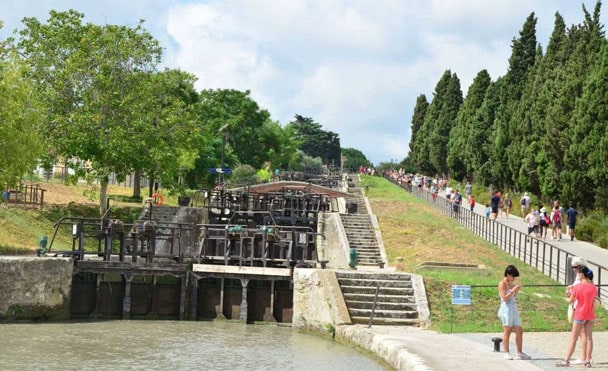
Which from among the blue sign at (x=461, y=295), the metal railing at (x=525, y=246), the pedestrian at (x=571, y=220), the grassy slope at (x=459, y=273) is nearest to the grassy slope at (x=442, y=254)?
the grassy slope at (x=459, y=273)

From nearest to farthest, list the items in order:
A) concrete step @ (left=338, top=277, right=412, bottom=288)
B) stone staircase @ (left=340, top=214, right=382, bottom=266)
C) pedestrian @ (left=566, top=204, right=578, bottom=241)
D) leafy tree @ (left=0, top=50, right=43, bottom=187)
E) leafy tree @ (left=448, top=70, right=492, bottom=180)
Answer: concrete step @ (left=338, top=277, right=412, bottom=288), leafy tree @ (left=0, top=50, right=43, bottom=187), stone staircase @ (left=340, top=214, right=382, bottom=266), pedestrian @ (left=566, top=204, right=578, bottom=241), leafy tree @ (left=448, top=70, right=492, bottom=180)

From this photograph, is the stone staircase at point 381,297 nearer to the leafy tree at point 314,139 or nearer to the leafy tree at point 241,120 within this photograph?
the leafy tree at point 241,120

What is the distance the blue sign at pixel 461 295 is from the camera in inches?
896

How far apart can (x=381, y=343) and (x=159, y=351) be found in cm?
570

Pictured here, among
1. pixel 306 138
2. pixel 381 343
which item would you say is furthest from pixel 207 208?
pixel 306 138

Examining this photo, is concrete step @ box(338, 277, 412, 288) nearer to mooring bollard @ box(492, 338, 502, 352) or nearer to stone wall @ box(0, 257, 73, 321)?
stone wall @ box(0, 257, 73, 321)

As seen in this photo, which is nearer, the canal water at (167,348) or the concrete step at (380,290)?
the canal water at (167,348)

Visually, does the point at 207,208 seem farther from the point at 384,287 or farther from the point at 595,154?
the point at 384,287

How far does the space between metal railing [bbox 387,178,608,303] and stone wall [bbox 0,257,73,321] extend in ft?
48.6

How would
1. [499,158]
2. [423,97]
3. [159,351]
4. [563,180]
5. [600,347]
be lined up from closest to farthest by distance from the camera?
[600,347] < [159,351] < [563,180] < [499,158] < [423,97]

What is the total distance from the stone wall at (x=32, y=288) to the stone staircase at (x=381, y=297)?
8302 mm

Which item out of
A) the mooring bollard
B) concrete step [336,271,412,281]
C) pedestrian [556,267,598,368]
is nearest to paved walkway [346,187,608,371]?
the mooring bollard

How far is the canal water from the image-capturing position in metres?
21.9

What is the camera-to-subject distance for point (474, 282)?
29328 mm
